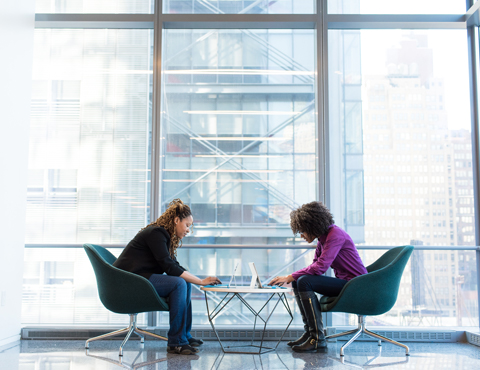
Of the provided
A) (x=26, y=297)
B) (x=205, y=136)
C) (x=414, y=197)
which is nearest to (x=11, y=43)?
(x=205, y=136)

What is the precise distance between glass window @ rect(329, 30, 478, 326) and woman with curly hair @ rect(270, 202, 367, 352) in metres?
0.64

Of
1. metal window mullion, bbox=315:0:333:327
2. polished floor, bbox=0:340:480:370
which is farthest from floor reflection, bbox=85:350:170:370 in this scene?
metal window mullion, bbox=315:0:333:327

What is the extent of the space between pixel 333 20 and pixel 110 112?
2078 mm

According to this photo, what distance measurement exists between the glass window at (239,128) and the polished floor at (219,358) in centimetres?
107

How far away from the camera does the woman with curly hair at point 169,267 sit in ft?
10.4

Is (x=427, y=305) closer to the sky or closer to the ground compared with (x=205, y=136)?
closer to the ground

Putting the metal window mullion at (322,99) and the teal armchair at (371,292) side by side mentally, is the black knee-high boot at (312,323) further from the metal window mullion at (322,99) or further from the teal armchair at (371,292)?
the metal window mullion at (322,99)

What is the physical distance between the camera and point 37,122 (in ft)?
13.6

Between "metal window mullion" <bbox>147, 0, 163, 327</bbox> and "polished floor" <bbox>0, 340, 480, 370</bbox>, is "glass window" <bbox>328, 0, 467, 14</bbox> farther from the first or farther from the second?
"polished floor" <bbox>0, 340, 480, 370</bbox>

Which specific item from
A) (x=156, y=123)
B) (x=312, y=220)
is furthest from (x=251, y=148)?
(x=312, y=220)

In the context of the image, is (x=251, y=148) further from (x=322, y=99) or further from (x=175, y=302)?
(x=175, y=302)

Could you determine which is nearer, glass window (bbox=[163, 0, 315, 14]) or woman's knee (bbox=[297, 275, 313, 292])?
woman's knee (bbox=[297, 275, 313, 292])

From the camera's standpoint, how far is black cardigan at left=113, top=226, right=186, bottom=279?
126 inches

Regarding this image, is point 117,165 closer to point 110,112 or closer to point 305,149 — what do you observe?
point 110,112
